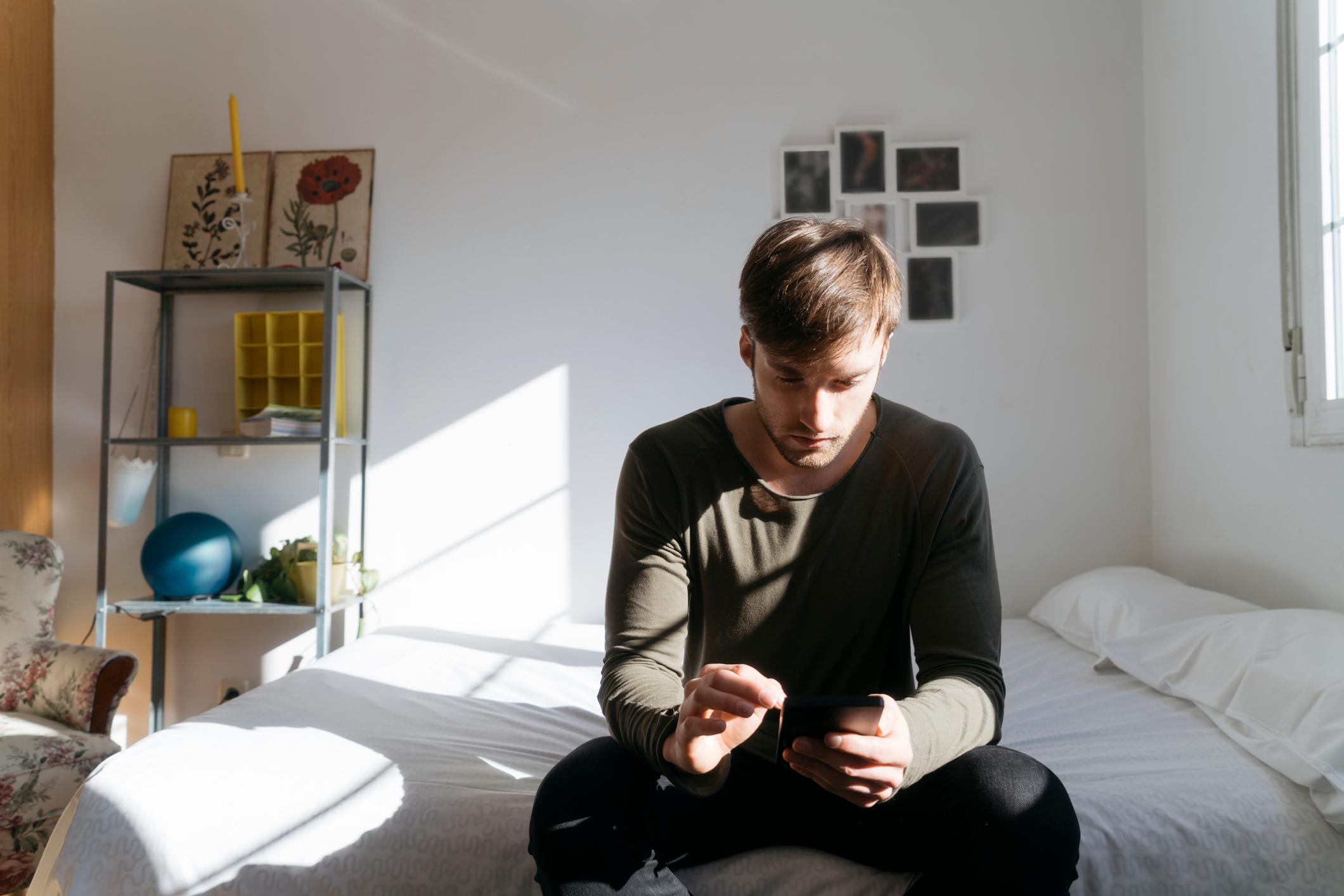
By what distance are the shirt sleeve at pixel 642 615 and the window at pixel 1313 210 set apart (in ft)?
4.75

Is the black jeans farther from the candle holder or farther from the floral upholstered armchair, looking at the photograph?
the candle holder

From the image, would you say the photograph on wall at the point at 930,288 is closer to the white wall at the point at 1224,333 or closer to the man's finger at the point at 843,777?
the white wall at the point at 1224,333

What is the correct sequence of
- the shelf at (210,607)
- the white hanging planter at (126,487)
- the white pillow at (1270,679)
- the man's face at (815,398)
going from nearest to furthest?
the man's face at (815,398)
the white pillow at (1270,679)
the shelf at (210,607)
the white hanging planter at (126,487)

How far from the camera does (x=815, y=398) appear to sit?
114 cm

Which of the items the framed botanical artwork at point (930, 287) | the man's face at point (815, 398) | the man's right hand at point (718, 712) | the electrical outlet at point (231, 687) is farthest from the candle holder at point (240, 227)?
the man's right hand at point (718, 712)

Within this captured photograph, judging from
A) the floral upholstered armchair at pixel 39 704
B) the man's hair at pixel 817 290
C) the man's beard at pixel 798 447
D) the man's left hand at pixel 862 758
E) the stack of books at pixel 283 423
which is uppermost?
the man's hair at pixel 817 290

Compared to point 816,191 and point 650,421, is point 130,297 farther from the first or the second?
point 816,191

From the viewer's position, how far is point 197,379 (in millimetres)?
2871

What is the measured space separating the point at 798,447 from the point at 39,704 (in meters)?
1.96

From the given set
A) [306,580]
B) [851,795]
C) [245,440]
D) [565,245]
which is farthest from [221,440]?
[851,795]

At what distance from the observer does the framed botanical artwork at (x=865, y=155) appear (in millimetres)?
2721

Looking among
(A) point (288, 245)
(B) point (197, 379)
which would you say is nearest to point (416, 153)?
(A) point (288, 245)

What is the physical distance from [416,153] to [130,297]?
3.27ft

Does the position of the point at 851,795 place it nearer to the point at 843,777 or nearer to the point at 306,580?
the point at 843,777
